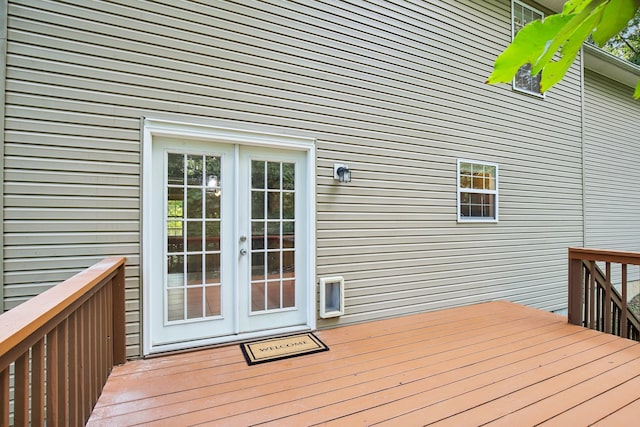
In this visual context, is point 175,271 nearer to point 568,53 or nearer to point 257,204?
point 257,204

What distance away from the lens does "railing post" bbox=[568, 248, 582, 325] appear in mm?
3578

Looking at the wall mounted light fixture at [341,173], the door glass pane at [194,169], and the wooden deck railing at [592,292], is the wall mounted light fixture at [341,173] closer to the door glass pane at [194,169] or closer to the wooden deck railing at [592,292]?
the door glass pane at [194,169]

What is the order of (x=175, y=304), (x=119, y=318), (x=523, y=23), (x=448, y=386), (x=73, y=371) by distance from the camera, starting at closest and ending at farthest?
(x=73, y=371), (x=448, y=386), (x=119, y=318), (x=175, y=304), (x=523, y=23)

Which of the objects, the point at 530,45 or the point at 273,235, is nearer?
the point at 530,45

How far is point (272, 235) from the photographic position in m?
3.29

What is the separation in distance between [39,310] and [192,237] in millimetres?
1709

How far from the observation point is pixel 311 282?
11.0 feet

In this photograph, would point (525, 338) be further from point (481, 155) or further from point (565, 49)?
point (565, 49)

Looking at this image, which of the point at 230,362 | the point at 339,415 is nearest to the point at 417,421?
the point at 339,415

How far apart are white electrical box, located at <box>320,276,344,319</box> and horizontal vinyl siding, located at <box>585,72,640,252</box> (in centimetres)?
612

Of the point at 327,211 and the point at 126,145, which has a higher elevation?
the point at 126,145

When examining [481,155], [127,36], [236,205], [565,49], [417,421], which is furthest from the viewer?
[481,155]

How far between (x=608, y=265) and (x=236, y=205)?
3952 mm

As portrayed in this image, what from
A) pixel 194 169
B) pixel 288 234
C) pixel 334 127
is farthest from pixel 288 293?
pixel 334 127
